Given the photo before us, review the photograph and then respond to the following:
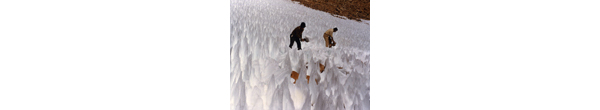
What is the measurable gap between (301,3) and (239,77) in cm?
50

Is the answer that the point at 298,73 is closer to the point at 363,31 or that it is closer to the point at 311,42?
the point at 311,42

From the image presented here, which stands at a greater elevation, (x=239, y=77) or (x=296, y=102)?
(x=239, y=77)

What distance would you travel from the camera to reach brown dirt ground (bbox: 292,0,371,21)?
2.11 meters

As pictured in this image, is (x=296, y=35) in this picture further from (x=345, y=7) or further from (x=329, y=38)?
(x=345, y=7)

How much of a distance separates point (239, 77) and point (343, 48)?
22.1 inches

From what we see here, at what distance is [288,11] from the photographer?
6.86ft

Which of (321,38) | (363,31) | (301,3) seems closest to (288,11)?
(301,3)

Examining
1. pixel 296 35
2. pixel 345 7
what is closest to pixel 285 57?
pixel 296 35

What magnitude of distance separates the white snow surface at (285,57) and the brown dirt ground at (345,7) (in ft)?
0.09

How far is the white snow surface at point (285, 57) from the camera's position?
209 centimetres

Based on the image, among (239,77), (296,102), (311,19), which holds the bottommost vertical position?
(296,102)

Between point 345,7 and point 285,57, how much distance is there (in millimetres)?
404

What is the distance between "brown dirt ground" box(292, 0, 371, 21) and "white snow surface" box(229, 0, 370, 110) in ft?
0.09

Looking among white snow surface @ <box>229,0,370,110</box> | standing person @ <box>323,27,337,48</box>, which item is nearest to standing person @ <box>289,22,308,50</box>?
white snow surface @ <box>229,0,370,110</box>
